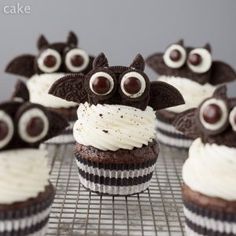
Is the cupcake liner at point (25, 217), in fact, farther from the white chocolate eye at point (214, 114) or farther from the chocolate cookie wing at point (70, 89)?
the chocolate cookie wing at point (70, 89)

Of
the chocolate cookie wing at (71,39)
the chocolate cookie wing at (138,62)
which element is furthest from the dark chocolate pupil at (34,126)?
the chocolate cookie wing at (71,39)

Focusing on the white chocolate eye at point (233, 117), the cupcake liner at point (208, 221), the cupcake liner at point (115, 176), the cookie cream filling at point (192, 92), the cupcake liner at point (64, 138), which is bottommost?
the cupcake liner at point (64, 138)

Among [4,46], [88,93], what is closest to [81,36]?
[4,46]

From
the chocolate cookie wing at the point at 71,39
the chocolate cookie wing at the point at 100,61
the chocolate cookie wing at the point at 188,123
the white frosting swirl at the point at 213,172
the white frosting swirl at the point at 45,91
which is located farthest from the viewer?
the chocolate cookie wing at the point at 71,39

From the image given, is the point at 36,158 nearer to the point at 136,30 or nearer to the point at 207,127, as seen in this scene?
the point at 207,127

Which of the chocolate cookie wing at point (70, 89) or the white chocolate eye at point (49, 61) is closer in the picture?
the chocolate cookie wing at point (70, 89)
